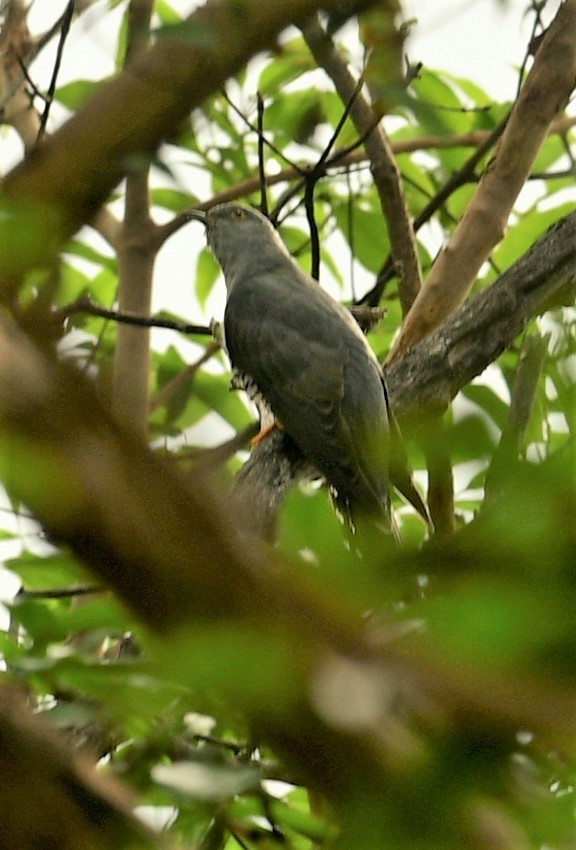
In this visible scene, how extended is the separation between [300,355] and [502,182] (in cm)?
90

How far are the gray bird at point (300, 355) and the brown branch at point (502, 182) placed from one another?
0.27 metres

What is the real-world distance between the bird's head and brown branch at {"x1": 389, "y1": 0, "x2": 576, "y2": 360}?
3.76 feet

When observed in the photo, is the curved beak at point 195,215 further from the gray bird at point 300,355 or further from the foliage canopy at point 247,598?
the foliage canopy at point 247,598

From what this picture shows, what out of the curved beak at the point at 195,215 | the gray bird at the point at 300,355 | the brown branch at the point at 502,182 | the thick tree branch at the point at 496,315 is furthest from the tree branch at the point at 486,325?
the curved beak at the point at 195,215

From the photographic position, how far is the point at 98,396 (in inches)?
14.4

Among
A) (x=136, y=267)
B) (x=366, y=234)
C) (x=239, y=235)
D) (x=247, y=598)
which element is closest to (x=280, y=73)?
(x=366, y=234)

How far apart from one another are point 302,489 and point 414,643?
0.14 m

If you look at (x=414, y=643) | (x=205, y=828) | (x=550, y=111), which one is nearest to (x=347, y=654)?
(x=414, y=643)

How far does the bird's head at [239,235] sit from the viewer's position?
4.46m

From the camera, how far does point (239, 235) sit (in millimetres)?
4523

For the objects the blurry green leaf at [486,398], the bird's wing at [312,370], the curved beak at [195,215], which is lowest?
the bird's wing at [312,370]

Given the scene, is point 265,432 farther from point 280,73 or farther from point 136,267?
point 280,73

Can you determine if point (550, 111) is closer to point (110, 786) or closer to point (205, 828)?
point (205, 828)

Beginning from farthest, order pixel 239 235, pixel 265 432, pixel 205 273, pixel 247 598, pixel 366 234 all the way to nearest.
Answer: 1. pixel 205 273
2. pixel 239 235
3. pixel 366 234
4. pixel 265 432
5. pixel 247 598
